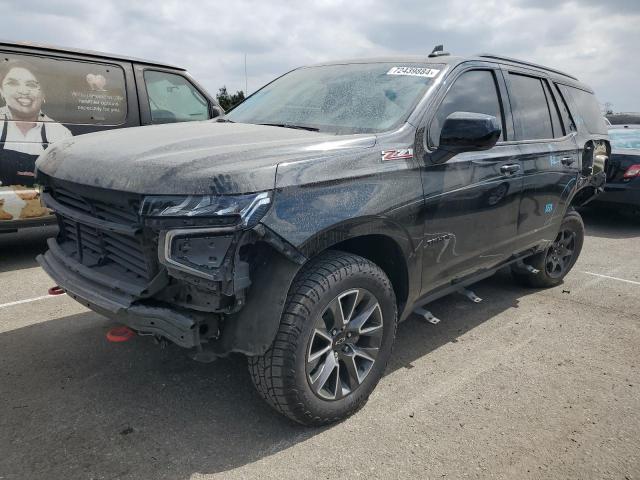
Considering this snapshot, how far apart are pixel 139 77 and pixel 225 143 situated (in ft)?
13.3

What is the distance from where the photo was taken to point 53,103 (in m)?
5.25

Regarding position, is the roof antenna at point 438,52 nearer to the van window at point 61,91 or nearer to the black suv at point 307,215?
the black suv at point 307,215

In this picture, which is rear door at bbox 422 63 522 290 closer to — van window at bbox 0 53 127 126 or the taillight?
van window at bbox 0 53 127 126

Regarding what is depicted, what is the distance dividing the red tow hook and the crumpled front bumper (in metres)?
0.91

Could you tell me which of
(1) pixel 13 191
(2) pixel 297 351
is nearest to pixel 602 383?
(2) pixel 297 351

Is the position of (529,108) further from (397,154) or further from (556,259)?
(397,154)

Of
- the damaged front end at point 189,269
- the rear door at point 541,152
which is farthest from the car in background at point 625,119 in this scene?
the damaged front end at point 189,269

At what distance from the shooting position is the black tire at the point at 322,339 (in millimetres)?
2369

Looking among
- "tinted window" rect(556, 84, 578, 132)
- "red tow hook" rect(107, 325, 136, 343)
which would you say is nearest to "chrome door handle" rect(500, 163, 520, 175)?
"tinted window" rect(556, 84, 578, 132)

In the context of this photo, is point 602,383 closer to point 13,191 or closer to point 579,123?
point 579,123

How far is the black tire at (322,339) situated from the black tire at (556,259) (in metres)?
2.51

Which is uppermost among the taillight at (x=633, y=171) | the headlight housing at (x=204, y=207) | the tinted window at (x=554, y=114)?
the tinted window at (x=554, y=114)

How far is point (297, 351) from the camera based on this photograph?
2383mm

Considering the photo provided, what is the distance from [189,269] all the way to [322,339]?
0.81 meters
